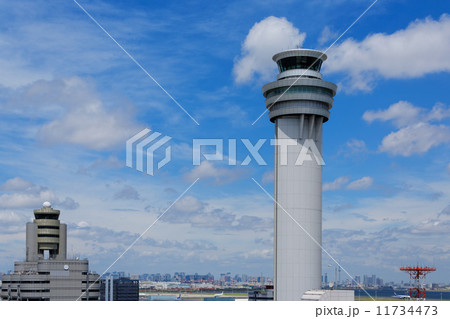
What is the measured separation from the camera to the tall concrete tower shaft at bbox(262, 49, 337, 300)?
81438mm

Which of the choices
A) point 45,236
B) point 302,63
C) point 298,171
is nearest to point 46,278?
point 45,236

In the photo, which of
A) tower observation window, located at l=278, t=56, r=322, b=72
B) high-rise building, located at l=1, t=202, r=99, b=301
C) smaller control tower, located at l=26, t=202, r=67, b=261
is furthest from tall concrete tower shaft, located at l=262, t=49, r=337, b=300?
smaller control tower, located at l=26, t=202, r=67, b=261

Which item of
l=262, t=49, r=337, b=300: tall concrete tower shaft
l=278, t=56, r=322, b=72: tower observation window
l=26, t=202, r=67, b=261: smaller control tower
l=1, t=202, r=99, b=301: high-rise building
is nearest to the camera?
l=262, t=49, r=337, b=300: tall concrete tower shaft

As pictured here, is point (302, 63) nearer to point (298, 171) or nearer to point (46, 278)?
point (298, 171)

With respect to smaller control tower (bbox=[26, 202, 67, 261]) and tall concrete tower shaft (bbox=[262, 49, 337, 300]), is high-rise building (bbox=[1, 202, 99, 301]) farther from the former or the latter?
tall concrete tower shaft (bbox=[262, 49, 337, 300])

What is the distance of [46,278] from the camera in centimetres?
18300

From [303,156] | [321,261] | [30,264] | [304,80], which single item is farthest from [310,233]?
[30,264]

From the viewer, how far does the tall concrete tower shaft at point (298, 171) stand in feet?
267

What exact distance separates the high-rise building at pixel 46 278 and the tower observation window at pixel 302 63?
127496 mm

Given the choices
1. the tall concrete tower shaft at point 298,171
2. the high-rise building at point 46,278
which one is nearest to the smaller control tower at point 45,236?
the high-rise building at point 46,278

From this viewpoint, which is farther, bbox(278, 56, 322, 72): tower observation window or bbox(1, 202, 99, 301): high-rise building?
bbox(1, 202, 99, 301): high-rise building
